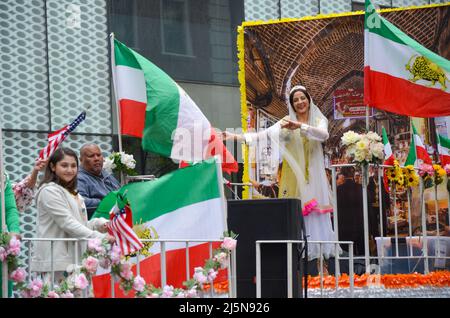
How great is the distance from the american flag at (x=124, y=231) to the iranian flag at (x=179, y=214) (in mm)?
588

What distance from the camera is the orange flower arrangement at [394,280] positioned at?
799 cm

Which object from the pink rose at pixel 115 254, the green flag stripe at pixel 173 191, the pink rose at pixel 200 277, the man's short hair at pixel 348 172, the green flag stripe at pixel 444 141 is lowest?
the pink rose at pixel 200 277

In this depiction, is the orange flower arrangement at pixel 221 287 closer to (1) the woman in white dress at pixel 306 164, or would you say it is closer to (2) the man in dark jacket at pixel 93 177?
(2) the man in dark jacket at pixel 93 177

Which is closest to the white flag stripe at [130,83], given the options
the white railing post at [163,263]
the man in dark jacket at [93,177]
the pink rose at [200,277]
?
the man in dark jacket at [93,177]

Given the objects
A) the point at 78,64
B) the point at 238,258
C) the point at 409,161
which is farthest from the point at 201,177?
the point at 78,64

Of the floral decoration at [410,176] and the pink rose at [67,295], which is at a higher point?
the floral decoration at [410,176]

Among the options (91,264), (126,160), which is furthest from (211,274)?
(126,160)

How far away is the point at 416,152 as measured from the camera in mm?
11039

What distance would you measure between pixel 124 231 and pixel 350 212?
6301mm

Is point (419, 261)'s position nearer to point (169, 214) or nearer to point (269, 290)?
point (269, 290)

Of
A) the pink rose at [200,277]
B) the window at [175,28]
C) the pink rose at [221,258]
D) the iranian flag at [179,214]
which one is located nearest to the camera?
the pink rose at [200,277]

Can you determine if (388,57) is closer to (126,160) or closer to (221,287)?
(126,160)

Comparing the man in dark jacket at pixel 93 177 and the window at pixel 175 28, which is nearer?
the man in dark jacket at pixel 93 177

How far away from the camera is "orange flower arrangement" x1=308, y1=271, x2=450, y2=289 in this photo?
799cm
